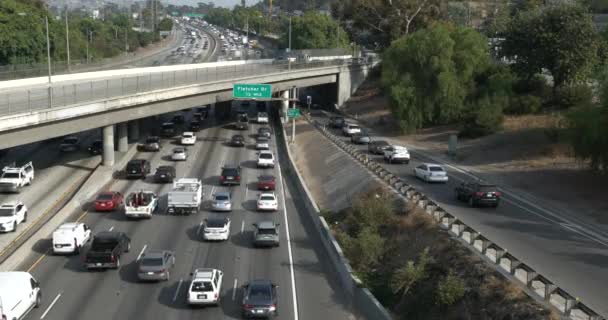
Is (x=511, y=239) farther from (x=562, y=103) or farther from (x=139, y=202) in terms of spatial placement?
(x=562, y=103)

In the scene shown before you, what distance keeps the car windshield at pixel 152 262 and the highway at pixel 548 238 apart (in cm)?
1527

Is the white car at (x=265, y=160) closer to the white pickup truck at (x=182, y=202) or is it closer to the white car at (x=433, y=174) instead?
the white pickup truck at (x=182, y=202)

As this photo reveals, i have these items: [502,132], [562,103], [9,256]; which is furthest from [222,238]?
[562,103]

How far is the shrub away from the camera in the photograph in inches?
2736

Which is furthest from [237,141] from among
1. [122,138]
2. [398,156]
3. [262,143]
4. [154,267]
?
[154,267]

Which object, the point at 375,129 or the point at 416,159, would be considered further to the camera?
the point at 375,129

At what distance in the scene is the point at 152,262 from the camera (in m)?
32.8

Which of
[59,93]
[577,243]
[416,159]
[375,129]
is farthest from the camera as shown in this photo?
[375,129]

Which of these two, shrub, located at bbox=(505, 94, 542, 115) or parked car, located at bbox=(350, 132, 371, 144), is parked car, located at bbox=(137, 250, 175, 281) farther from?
shrub, located at bbox=(505, 94, 542, 115)

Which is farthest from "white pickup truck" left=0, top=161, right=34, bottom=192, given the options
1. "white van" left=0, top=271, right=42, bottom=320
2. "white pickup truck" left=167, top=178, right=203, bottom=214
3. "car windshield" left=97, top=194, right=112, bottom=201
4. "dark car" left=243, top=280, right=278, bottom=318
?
"dark car" left=243, top=280, right=278, bottom=318

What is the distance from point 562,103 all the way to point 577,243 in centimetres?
3968

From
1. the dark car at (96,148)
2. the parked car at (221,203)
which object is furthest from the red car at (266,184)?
the dark car at (96,148)

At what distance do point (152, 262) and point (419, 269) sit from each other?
39.8ft

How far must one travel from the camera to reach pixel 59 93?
52.9 meters
